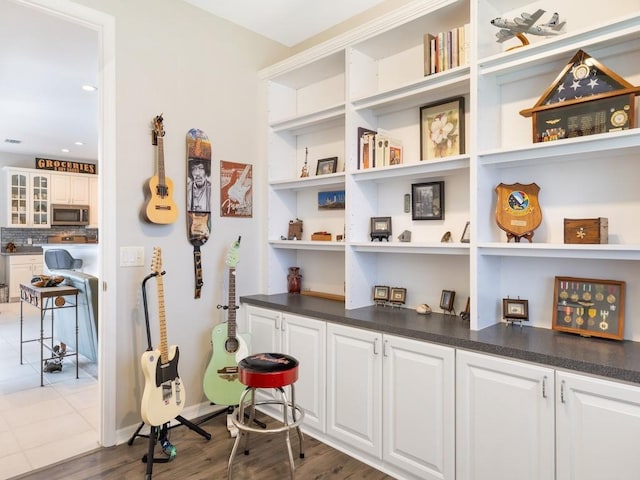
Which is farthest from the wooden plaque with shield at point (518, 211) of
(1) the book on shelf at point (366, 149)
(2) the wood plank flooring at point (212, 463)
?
(2) the wood plank flooring at point (212, 463)

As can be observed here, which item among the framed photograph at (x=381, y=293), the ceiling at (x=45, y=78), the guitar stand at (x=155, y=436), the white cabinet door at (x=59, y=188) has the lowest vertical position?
the guitar stand at (x=155, y=436)

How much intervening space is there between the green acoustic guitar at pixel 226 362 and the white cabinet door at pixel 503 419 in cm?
147

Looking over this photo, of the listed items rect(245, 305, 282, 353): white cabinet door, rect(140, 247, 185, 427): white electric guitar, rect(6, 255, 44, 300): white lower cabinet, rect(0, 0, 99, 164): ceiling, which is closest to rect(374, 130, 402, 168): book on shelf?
rect(245, 305, 282, 353): white cabinet door

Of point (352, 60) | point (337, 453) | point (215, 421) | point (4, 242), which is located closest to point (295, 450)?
point (337, 453)

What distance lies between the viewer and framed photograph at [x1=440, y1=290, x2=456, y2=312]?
2430mm

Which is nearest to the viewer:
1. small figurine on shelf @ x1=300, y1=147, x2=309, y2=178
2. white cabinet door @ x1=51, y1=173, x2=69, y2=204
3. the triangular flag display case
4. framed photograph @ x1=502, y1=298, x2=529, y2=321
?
the triangular flag display case

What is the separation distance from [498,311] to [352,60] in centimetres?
182

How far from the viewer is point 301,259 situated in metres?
3.44

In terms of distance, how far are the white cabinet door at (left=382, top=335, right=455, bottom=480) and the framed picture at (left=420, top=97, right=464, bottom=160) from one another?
1.16 meters

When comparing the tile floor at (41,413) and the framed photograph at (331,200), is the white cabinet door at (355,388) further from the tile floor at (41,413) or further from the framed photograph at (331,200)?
the tile floor at (41,413)

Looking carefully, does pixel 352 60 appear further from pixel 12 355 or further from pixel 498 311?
pixel 12 355

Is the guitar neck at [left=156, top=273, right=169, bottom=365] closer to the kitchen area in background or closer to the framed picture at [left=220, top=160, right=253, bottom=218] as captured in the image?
the framed picture at [left=220, top=160, right=253, bottom=218]

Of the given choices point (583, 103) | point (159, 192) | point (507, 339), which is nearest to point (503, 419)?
point (507, 339)

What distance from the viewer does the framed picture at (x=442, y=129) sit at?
7.91 ft
